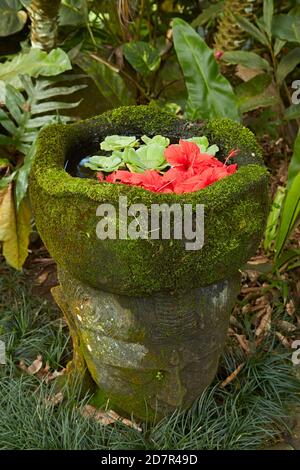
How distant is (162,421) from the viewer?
2207 millimetres

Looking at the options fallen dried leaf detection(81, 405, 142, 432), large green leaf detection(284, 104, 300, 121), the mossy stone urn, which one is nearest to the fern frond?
the mossy stone urn

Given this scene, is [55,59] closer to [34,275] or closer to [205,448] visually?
[34,275]

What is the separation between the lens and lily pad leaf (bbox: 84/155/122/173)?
201cm

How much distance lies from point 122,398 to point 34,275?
1.02 meters

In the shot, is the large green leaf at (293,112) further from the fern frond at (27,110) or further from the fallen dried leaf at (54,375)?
the fallen dried leaf at (54,375)

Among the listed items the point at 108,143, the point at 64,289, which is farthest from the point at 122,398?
the point at 108,143

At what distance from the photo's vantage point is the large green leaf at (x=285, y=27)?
9.55 feet

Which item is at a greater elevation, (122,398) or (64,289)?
(64,289)

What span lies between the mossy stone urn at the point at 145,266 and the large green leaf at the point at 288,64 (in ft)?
3.09

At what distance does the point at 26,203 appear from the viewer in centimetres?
267

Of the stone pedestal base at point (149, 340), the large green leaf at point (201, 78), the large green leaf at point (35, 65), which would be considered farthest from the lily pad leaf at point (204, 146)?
the large green leaf at point (35, 65)

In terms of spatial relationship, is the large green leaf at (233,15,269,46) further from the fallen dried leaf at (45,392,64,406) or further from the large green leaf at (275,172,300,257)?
the fallen dried leaf at (45,392,64,406)

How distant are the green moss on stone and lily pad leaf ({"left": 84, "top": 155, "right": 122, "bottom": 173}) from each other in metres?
0.11
